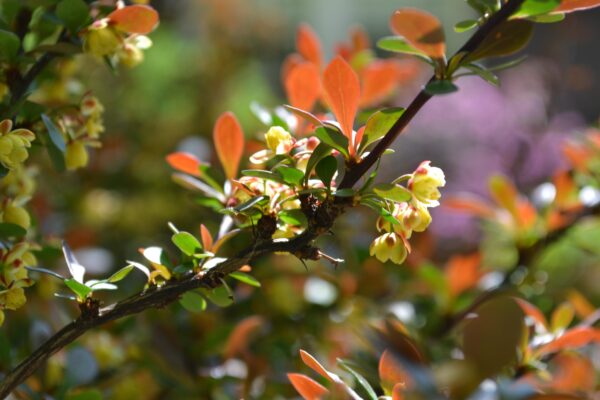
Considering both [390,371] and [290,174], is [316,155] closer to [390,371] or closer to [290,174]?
[290,174]

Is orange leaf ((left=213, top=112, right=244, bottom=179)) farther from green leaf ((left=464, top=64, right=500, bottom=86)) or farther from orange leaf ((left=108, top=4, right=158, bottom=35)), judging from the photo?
green leaf ((left=464, top=64, right=500, bottom=86))

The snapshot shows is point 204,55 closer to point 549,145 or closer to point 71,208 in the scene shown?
point 71,208

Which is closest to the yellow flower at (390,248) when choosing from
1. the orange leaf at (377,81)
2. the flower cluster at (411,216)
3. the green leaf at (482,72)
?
the flower cluster at (411,216)

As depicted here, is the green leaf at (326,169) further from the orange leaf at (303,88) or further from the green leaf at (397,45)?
the orange leaf at (303,88)

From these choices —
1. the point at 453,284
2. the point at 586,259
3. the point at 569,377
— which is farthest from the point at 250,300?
the point at 586,259

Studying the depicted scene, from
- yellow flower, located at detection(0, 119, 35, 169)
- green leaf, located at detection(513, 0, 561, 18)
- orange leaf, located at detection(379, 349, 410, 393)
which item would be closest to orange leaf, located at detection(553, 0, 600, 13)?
green leaf, located at detection(513, 0, 561, 18)

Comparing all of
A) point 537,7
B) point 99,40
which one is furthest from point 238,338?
point 537,7
